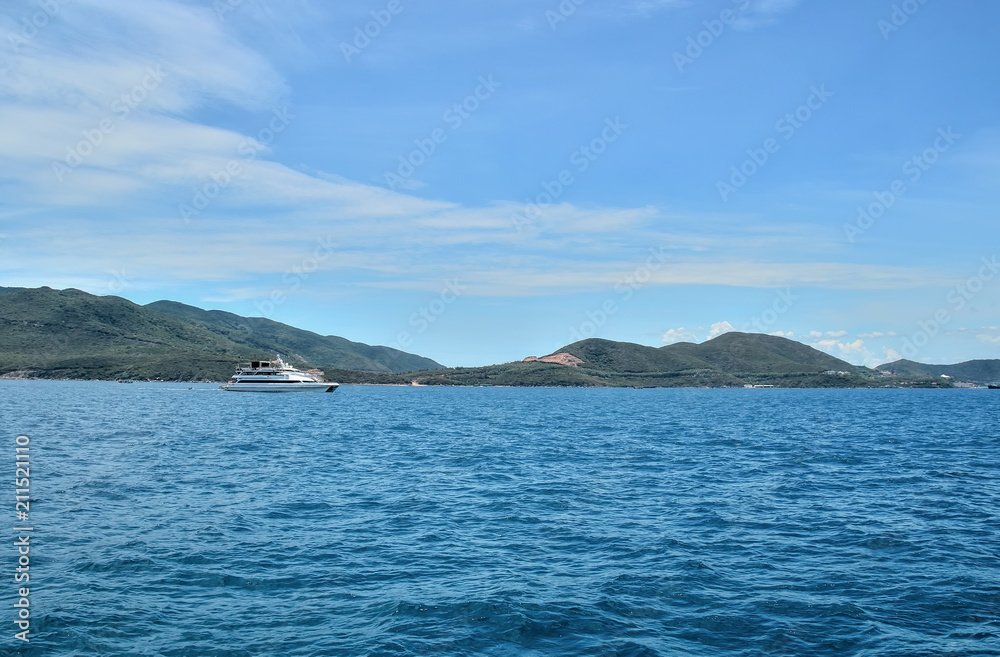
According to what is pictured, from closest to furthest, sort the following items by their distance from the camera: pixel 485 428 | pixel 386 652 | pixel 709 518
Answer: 1. pixel 386 652
2. pixel 709 518
3. pixel 485 428

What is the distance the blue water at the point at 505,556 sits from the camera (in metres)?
17.3

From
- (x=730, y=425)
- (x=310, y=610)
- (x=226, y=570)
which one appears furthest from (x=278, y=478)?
(x=730, y=425)

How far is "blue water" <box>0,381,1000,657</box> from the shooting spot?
17312 millimetres

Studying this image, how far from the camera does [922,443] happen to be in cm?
6556

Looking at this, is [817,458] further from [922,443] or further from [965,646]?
[965,646]

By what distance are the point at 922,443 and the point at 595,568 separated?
58511 mm

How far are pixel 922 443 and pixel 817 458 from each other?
833 inches

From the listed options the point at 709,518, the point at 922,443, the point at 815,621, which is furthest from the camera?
the point at 922,443

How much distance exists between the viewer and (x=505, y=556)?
24.3m

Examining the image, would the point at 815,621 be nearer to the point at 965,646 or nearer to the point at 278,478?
the point at 965,646

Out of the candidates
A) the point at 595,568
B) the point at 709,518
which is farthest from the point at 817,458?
the point at 595,568

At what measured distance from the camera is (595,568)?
22.9 metres

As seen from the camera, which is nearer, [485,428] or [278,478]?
[278,478]

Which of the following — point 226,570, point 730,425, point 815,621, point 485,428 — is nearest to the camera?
point 815,621
